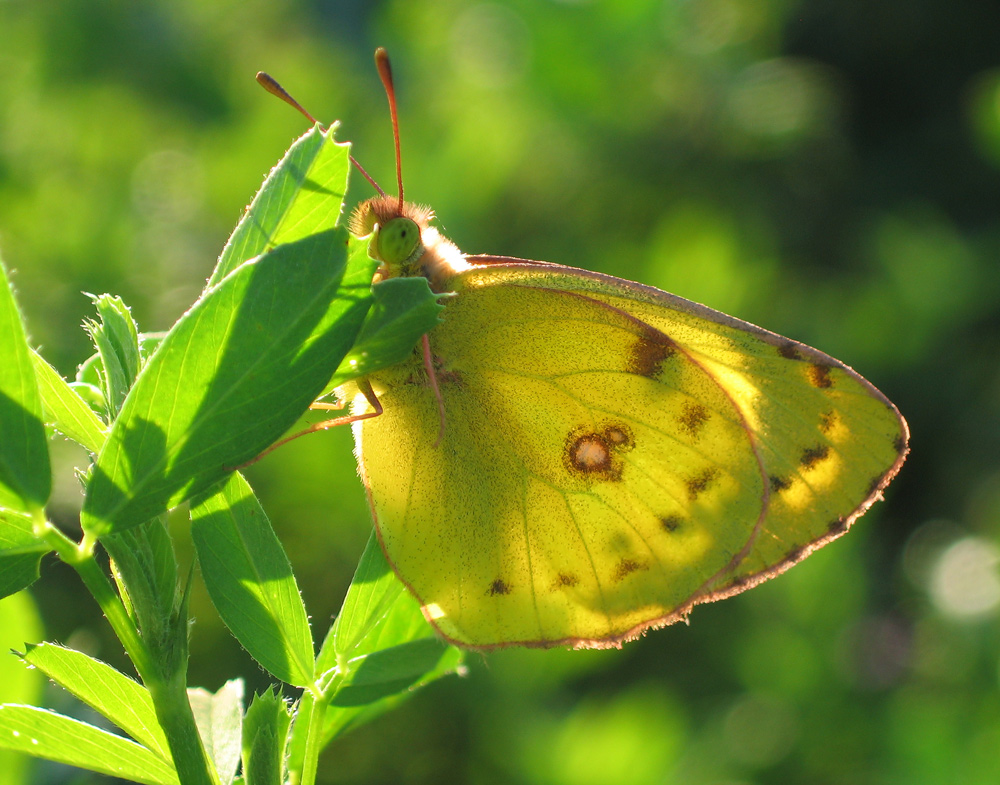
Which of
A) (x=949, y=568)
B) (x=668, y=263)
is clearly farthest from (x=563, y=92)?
(x=949, y=568)

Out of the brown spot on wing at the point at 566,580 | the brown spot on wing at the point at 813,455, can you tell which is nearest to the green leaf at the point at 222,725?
the brown spot on wing at the point at 566,580

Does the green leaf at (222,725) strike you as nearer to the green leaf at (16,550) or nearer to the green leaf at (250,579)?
the green leaf at (250,579)

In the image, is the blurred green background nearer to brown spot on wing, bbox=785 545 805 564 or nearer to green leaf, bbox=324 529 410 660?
green leaf, bbox=324 529 410 660

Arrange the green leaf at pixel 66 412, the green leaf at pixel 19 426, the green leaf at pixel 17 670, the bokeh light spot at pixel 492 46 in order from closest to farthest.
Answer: the green leaf at pixel 19 426
the green leaf at pixel 66 412
the green leaf at pixel 17 670
the bokeh light spot at pixel 492 46

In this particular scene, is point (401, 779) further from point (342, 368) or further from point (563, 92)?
point (563, 92)

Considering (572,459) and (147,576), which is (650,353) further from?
(147,576)

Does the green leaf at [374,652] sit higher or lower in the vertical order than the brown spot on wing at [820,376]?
lower
